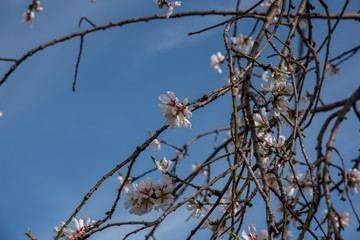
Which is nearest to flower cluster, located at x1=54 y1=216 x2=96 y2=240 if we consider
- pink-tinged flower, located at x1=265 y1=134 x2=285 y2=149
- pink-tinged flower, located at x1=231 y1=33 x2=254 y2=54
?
pink-tinged flower, located at x1=265 y1=134 x2=285 y2=149

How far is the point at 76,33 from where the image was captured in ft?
6.15

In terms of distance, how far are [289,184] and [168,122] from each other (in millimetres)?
1036

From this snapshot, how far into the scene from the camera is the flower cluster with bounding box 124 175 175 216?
1.25m

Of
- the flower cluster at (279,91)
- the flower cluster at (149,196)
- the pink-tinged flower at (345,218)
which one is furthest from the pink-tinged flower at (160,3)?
the pink-tinged flower at (345,218)

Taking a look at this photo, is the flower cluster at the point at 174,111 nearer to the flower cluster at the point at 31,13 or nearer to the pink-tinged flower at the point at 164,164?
the pink-tinged flower at the point at 164,164

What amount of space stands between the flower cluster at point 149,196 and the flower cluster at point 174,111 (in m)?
0.19

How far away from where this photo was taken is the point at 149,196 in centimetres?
125

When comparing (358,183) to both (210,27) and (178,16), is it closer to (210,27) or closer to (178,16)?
(210,27)

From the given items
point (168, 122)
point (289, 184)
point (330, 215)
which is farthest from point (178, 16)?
point (330, 215)

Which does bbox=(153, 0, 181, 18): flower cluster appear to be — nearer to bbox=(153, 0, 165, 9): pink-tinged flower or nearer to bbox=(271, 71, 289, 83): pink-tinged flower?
bbox=(153, 0, 165, 9): pink-tinged flower

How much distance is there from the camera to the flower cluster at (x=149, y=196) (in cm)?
125

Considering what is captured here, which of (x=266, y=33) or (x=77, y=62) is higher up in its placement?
(x=77, y=62)

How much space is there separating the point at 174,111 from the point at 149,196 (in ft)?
0.97

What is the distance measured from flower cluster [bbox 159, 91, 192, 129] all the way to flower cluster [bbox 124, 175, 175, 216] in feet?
0.63
